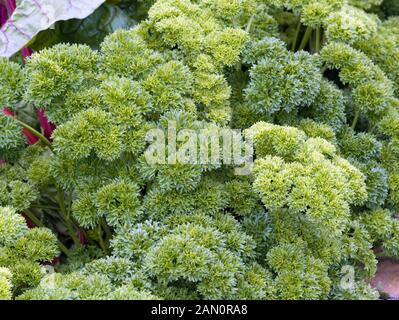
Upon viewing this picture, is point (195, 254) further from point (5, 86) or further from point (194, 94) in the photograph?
point (5, 86)

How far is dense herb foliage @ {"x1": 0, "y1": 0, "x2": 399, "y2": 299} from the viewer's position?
1508mm

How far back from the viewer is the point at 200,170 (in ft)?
5.13

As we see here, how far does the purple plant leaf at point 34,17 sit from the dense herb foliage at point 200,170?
29 centimetres

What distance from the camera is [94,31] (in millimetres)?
2377

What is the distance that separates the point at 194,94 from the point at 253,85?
0.65ft

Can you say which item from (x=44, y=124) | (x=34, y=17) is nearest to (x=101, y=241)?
(x=44, y=124)

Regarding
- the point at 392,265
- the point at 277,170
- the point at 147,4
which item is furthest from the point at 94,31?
the point at 392,265

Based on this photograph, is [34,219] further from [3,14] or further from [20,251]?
[3,14]

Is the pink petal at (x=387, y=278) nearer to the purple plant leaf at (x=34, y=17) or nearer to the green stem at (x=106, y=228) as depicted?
the green stem at (x=106, y=228)

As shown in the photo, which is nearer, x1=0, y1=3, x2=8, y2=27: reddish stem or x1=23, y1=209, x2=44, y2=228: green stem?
x1=23, y1=209, x2=44, y2=228: green stem

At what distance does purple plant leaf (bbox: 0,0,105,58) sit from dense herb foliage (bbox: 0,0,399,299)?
0.95ft

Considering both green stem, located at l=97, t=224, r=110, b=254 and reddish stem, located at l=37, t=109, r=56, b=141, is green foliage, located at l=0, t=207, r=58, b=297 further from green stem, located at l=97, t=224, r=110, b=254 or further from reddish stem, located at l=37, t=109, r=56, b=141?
reddish stem, located at l=37, t=109, r=56, b=141

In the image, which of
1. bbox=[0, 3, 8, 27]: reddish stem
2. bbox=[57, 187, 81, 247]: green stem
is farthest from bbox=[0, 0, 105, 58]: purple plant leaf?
bbox=[57, 187, 81, 247]: green stem

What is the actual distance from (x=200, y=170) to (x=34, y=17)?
0.91m
